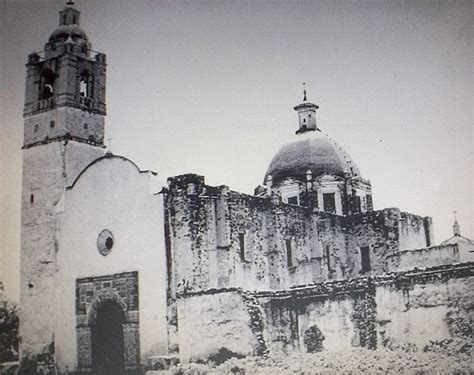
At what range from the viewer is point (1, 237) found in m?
11.0

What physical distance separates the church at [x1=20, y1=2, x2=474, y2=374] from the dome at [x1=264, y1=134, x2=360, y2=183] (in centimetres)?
236

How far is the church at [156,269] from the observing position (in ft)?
35.9

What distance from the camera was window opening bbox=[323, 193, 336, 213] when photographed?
17438 mm

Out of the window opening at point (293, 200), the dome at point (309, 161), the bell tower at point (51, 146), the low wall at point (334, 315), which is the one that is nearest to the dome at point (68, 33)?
→ the bell tower at point (51, 146)

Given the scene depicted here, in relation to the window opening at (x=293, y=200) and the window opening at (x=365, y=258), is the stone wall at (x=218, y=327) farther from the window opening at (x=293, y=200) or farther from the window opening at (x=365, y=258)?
the window opening at (x=293, y=200)

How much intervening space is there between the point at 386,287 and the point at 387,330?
0.66 m

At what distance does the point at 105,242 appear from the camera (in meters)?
12.8

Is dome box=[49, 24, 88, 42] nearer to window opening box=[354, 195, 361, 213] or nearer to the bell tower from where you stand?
the bell tower

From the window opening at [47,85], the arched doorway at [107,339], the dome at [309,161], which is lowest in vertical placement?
the arched doorway at [107,339]

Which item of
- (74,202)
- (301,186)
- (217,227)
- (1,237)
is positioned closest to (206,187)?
(217,227)

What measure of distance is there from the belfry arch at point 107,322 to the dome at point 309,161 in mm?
6130

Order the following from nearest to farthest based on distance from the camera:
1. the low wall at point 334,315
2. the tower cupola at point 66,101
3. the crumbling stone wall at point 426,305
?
1. the crumbling stone wall at point 426,305
2. the low wall at point 334,315
3. the tower cupola at point 66,101

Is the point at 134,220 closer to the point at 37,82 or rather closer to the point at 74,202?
the point at 74,202

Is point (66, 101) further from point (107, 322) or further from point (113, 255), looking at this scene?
point (107, 322)
